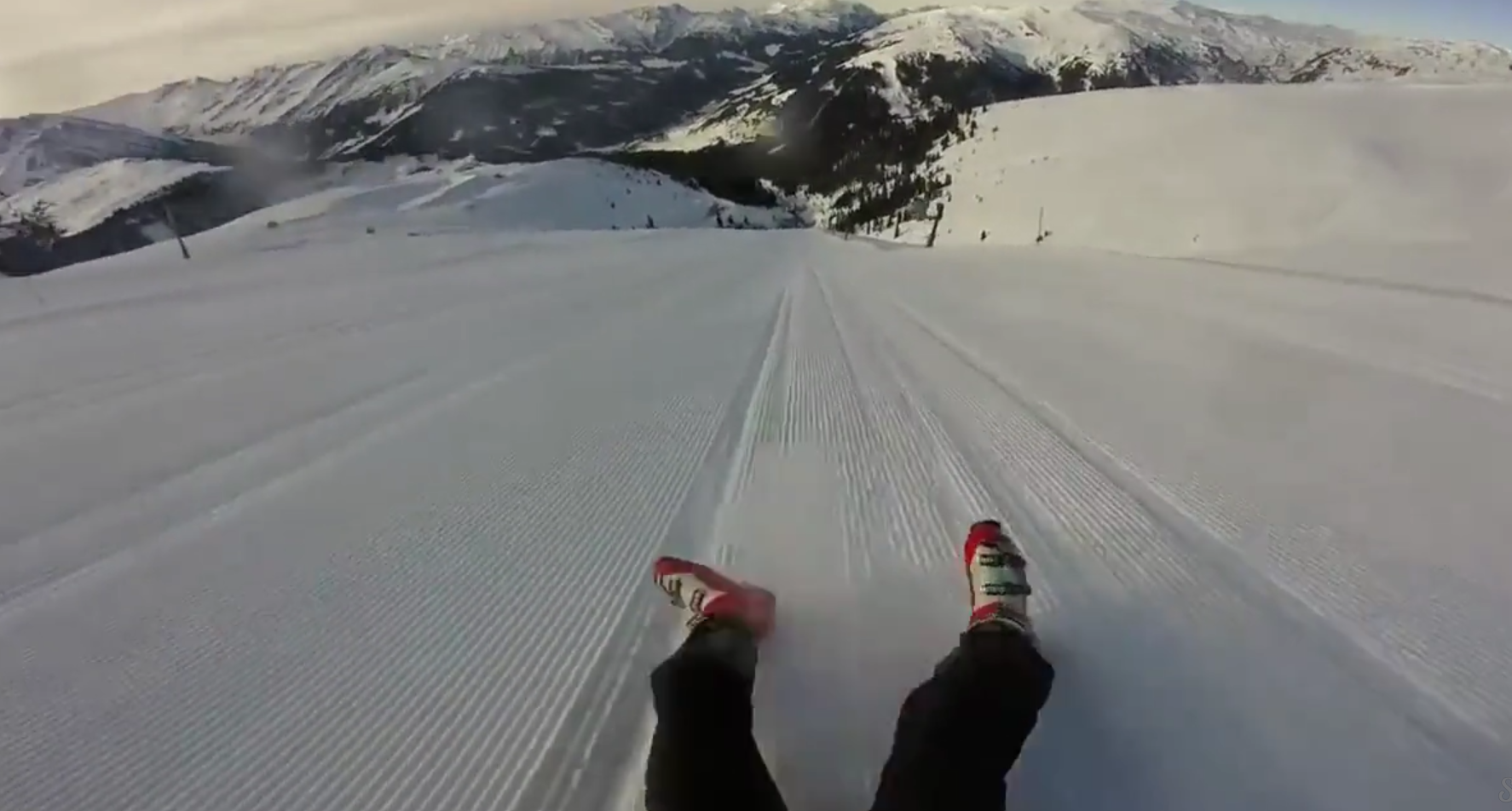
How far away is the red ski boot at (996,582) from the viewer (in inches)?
111

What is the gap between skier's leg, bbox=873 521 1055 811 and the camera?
2.04 m

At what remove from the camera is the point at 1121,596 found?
132 inches

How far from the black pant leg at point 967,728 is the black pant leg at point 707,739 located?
0.32 meters

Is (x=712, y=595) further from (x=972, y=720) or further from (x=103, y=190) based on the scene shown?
(x=103, y=190)

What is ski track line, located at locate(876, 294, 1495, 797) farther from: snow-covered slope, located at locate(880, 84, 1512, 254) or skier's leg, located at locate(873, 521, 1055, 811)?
snow-covered slope, located at locate(880, 84, 1512, 254)

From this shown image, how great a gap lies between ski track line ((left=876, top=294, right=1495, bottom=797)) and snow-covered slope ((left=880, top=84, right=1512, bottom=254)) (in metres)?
15.8

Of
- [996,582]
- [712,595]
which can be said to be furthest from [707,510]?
[996,582]

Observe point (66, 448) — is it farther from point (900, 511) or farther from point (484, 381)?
point (900, 511)

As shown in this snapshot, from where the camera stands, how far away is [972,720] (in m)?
2.22

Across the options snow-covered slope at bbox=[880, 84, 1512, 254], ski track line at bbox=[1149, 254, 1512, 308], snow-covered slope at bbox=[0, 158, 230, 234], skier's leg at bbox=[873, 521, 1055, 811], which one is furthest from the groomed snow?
snow-covered slope at bbox=[0, 158, 230, 234]

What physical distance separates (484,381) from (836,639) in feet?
15.4

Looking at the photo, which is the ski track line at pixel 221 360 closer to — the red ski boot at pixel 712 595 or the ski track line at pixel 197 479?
the ski track line at pixel 197 479

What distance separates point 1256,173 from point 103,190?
157m

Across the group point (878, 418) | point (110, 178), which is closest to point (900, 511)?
point (878, 418)
